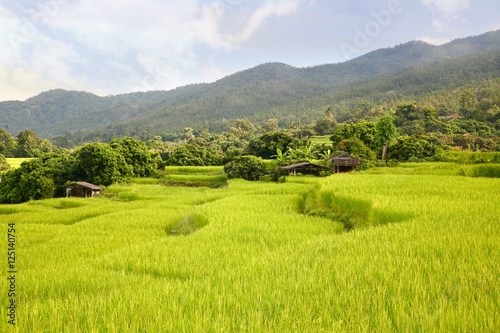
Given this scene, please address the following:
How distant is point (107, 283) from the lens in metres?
4.48

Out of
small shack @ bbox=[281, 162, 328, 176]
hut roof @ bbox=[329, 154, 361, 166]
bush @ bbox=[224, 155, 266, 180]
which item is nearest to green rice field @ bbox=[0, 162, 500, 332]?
hut roof @ bbox=[329, 154, 361, 166]

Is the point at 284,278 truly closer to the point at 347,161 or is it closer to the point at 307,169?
the point at 347,161

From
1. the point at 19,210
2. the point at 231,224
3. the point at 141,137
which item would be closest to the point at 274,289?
the point at 231,224

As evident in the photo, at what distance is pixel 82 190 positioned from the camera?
35844mm

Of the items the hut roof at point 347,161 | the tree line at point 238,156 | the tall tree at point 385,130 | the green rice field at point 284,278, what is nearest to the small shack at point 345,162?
the hut roof at point 347,161

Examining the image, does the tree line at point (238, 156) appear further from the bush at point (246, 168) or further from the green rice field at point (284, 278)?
the green rice field at point (284, 278)

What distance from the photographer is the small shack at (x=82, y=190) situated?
112 ft

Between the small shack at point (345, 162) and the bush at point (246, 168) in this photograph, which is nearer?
the small shack at point (345, 162)

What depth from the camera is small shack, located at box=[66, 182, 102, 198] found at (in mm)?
34250

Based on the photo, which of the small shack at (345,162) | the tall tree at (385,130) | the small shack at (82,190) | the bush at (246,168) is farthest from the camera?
the tall tree at (385,130)

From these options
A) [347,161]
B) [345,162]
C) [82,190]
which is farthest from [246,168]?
[82,190]

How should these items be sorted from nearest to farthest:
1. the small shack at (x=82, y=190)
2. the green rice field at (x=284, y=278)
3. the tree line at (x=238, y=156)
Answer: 1. the green rice field at (x=284, y=278)
2. the small shack at (x=82, y=190)
3. the tree line at (x=238, y=156)

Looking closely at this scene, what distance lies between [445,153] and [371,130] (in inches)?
480

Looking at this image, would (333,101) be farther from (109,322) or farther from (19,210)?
(109,322)
